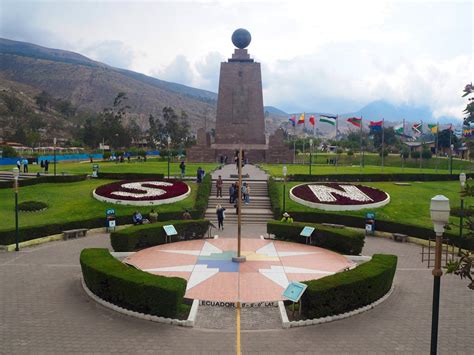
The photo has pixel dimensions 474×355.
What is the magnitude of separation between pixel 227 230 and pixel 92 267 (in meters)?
12.2

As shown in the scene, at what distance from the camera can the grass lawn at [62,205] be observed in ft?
85.0

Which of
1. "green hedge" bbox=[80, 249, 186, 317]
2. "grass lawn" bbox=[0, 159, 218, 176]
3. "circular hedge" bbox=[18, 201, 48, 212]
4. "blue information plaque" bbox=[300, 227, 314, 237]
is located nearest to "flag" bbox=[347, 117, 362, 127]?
"grass lawn" bbox=[0, 159, 218, 176]

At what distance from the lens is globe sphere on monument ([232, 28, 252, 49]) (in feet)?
214

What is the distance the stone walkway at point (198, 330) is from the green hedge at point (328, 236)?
4.09 metres

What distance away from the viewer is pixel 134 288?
1291cm

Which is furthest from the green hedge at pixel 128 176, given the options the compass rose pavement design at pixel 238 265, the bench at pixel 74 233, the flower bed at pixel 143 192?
the compass rose pavement design at pixel 238 265

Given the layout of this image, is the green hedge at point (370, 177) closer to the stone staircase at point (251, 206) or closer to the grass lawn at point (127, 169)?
the stone staircase at point (251, 206)

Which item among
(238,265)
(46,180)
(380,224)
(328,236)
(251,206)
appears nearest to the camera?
(238,265)

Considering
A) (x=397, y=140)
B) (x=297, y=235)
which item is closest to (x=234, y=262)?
(x=297, y=235)

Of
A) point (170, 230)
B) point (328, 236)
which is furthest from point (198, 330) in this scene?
point (328, 236)

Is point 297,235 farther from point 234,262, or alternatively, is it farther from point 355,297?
point 355,297

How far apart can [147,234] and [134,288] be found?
8377mm

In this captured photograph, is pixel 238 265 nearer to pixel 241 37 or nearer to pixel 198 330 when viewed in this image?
pixel 198 330

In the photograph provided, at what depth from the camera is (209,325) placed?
40.6ft
